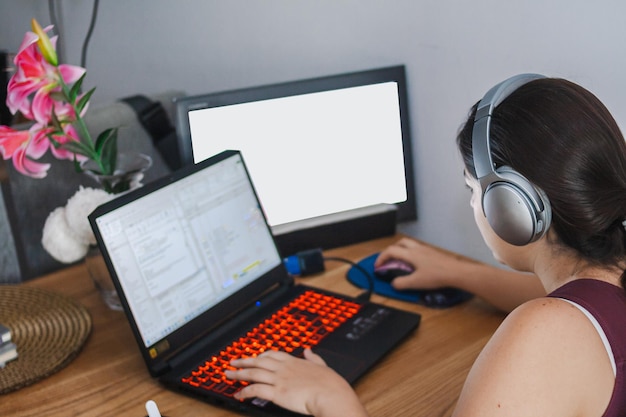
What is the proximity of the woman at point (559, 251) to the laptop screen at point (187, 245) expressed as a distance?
452mm

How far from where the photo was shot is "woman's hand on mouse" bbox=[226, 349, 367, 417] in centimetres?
102

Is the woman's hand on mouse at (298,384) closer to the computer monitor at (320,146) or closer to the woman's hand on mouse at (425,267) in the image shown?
the woman's hand on mouse at (425,267)

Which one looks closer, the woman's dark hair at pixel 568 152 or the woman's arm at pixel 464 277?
the woman's dark hair at pixel 568 152

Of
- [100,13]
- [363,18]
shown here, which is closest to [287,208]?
[363,18]

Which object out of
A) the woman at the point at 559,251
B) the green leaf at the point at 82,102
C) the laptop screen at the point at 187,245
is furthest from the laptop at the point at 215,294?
the woman at the point at 559,251

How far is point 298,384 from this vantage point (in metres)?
1.05

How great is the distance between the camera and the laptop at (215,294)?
3.75 ft

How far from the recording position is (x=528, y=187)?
0.87m

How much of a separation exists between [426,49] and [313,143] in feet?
0.91

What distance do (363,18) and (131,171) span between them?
1.82ft

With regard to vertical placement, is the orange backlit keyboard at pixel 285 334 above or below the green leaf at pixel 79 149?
below

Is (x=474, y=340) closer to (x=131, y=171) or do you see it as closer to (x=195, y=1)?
(x=131, y=171)

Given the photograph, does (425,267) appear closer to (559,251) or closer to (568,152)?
(559,251)

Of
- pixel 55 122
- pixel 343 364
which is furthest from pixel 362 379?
pixel 55 122
